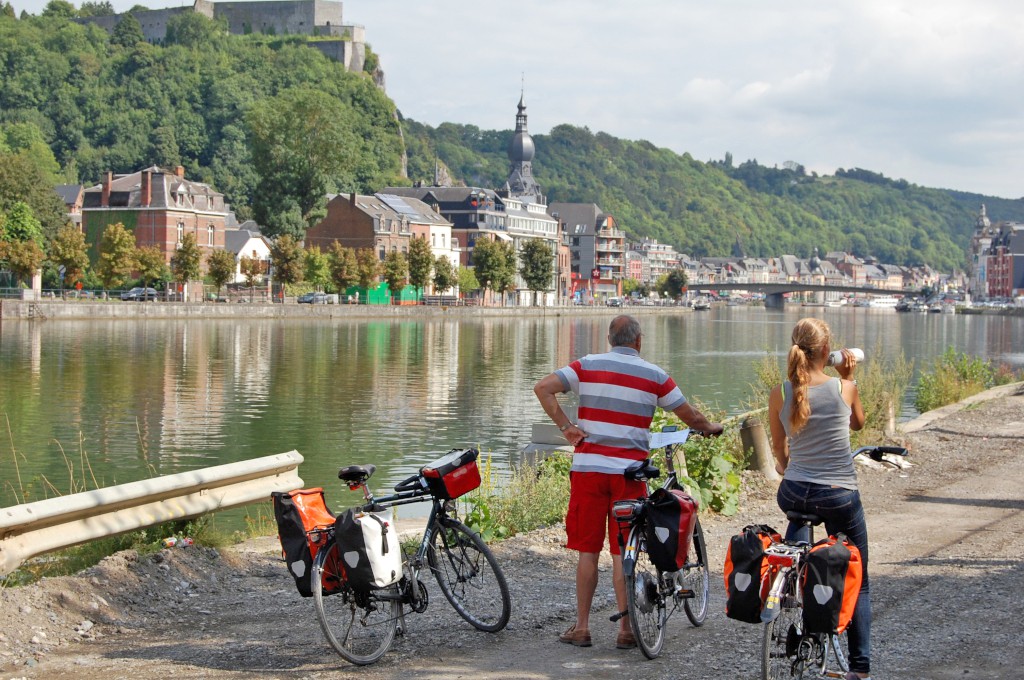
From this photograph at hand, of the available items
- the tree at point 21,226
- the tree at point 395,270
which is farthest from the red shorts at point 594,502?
the tree at point 395,270

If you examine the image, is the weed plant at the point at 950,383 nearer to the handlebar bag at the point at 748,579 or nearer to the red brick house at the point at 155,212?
the handlebar bag at the point at 748,579

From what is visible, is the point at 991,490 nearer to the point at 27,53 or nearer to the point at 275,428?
the point at 275,428

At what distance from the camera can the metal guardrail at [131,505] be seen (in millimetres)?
7258

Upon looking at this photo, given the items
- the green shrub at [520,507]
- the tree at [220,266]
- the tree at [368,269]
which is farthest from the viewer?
the tree at [368,269]

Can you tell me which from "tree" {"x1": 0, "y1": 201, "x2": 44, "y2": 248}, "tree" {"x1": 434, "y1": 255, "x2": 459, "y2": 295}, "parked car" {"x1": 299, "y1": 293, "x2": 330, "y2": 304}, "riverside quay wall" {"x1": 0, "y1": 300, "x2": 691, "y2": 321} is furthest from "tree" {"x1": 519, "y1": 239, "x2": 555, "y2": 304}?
"tree" {"x1": 0, "y1": 201, "x2": 44, "y2": 248}

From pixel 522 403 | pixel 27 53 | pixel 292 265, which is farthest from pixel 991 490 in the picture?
pixel 27 53

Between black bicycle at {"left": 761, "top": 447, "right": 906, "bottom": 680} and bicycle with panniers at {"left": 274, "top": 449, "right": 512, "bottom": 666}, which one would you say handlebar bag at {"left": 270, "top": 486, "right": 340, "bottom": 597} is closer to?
bicycle with panniers at {"left": 274, "top": 449, "right": 512, "bottom": 666}

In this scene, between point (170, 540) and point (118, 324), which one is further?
point (118, 324)

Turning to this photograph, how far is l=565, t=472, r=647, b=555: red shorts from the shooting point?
6617 millimetres

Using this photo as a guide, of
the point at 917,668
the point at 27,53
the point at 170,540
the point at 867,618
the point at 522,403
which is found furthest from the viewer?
the point at 27,53

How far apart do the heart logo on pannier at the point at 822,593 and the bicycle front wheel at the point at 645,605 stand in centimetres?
120

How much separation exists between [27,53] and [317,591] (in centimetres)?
17094

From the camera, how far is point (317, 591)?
6.20m

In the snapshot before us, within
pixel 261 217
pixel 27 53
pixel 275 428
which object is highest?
pixel 27 53
